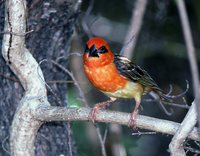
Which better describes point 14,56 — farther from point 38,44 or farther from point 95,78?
point 95,78

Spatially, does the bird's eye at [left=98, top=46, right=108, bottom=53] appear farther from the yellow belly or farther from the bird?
the yellow belly

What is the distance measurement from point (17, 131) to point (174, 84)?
3.50 meters

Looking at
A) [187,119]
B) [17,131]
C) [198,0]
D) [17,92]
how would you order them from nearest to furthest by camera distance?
[187,119], [17,131], [17,92], [198,0]

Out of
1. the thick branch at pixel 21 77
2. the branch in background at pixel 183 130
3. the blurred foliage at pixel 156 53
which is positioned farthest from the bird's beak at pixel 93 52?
the blurred foliage at pixel 156 53

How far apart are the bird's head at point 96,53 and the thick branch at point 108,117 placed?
64 centimetres

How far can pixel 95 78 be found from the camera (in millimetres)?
2770

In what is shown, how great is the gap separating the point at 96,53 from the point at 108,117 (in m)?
0.81

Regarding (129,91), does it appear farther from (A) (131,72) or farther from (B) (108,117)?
(B) (108,117)

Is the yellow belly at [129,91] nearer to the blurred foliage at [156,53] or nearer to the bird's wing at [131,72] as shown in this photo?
the bird's wing at [131,72]

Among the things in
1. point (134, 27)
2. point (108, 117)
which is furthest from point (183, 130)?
point (134, 27)

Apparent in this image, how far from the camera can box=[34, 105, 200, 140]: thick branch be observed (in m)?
2.06

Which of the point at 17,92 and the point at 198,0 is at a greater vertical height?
the point at 198,0

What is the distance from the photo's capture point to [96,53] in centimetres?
277

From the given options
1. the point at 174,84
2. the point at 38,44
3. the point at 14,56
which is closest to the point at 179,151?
the point at 14,56
